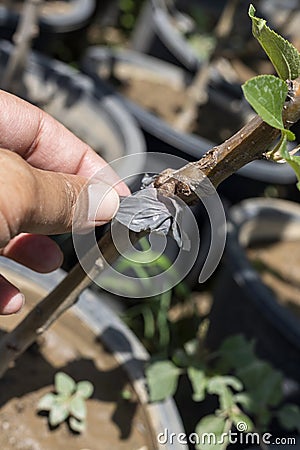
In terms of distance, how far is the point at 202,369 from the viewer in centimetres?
106

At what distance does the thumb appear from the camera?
0.53m

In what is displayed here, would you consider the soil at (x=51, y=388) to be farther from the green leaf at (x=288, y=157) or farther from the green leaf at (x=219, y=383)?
the green leaf at (x=288, y=157)

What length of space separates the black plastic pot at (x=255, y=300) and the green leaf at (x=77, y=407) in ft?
1.67

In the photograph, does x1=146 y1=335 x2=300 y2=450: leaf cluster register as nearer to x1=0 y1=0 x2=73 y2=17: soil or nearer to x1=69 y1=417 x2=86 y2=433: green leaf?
x1=69 y1=417 x2=86 y2=433: green leaf

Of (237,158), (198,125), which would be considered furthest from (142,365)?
(198,125)

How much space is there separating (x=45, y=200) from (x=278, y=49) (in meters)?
0.24

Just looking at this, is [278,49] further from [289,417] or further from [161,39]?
[161,39]

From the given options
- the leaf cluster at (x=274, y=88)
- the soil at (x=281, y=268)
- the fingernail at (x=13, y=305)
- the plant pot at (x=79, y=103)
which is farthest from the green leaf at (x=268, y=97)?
the plant pot at (x=79, y=103)

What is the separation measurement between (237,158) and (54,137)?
0.29m

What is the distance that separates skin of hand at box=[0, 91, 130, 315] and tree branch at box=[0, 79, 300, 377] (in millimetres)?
40

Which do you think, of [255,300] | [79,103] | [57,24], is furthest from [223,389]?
[57,24]

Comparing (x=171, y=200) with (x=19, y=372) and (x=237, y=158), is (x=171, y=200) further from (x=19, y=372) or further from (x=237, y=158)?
(x=19, y=372)

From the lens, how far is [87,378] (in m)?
0.99

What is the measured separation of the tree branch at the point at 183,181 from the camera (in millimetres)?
578
